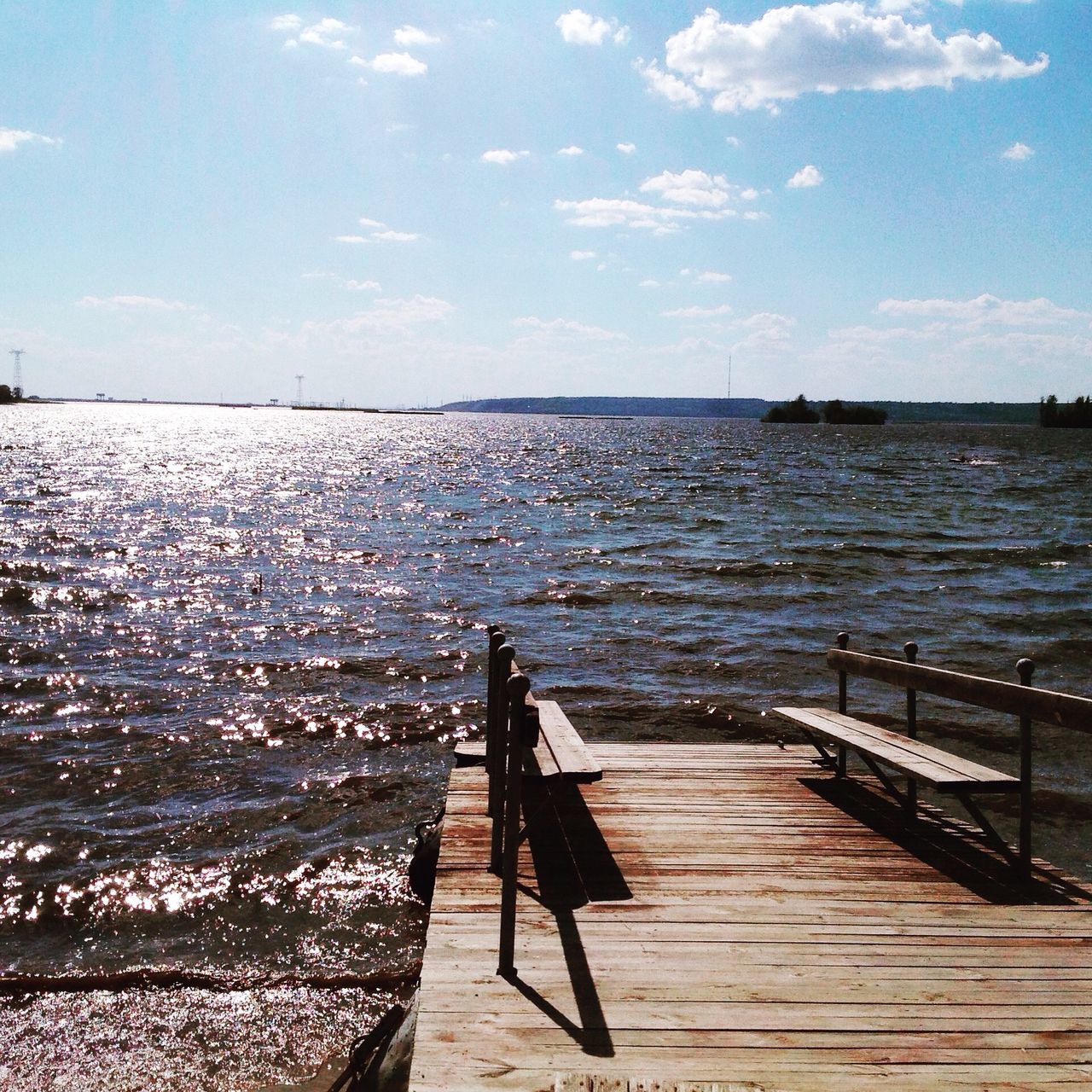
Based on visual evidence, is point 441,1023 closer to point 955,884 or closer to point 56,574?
point 955,884

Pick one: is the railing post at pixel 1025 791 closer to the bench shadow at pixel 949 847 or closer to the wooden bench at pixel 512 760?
the bench shadow at pixel 949 847

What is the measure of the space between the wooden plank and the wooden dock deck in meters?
0.91

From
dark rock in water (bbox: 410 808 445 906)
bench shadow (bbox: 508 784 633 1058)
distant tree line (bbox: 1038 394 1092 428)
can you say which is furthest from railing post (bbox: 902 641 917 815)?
distant tree line (bbox: 1038 394 1092 428)

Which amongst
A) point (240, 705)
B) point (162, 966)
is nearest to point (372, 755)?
point (240, 705)

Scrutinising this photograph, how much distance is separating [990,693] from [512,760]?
8.97 ft

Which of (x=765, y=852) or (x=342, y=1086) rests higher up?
(x=765, y=852)

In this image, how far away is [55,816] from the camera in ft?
27.2

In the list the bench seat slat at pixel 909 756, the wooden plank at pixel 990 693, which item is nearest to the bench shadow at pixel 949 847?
the bench seat slat at pixel 909 756

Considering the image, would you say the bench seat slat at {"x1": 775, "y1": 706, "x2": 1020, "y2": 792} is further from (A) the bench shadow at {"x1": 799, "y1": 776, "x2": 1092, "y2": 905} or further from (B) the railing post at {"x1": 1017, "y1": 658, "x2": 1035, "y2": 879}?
(A) the bench shadow at {"x1": 799, "y1": 776, "x2": 1092, "y2": 905}

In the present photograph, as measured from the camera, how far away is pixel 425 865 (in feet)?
22.7

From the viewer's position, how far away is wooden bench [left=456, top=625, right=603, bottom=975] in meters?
4.00

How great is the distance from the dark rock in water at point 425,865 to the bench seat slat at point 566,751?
1.16m

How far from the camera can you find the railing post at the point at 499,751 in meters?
4.96

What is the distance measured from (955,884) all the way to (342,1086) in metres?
3.26
